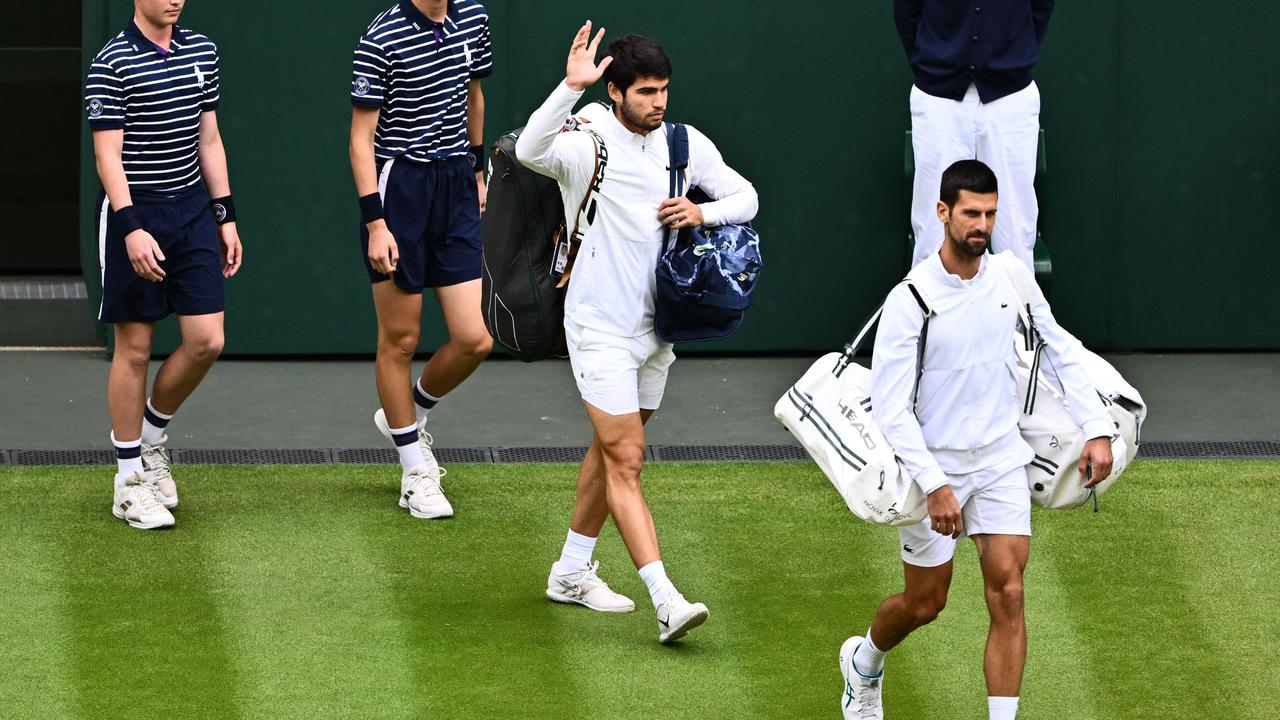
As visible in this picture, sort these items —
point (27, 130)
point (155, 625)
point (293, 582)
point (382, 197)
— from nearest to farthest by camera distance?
point (155, 625)
point (293, 582)
point (382, 197)
point (27, 130)

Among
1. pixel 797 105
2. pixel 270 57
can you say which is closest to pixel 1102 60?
pixel 797 105

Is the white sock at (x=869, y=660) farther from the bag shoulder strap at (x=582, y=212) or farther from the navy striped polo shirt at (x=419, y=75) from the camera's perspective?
the navy striped polo shirt at (x=419, y=75)

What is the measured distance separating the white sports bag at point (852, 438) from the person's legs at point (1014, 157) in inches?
111

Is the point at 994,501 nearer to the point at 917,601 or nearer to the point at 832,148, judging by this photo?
the point at 917,601

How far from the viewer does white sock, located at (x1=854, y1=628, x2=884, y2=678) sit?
5852 millimetres

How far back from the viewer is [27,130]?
12727 millimetres

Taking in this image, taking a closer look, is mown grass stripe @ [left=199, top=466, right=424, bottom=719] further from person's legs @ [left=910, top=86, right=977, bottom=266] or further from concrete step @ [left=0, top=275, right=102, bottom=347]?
concrete step @ [left=0, top=275, right=102, bottom=347]

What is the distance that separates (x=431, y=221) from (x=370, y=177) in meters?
0.47

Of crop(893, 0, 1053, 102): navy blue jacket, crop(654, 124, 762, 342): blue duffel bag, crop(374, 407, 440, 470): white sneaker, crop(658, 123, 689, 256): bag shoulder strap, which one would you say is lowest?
crop(374, 407, 440, 470): white sneaker

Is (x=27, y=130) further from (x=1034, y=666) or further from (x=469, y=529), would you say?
(x=1034, y=666)

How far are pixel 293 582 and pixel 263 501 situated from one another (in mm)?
1099

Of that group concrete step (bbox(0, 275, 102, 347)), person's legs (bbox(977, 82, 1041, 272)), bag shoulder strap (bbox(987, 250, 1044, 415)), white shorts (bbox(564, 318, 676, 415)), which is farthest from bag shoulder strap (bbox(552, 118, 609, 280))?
concrete step (bbox(0, 275, 102, 347))

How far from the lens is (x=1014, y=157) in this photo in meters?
8.43

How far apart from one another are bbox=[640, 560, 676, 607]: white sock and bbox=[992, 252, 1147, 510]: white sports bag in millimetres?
1306
